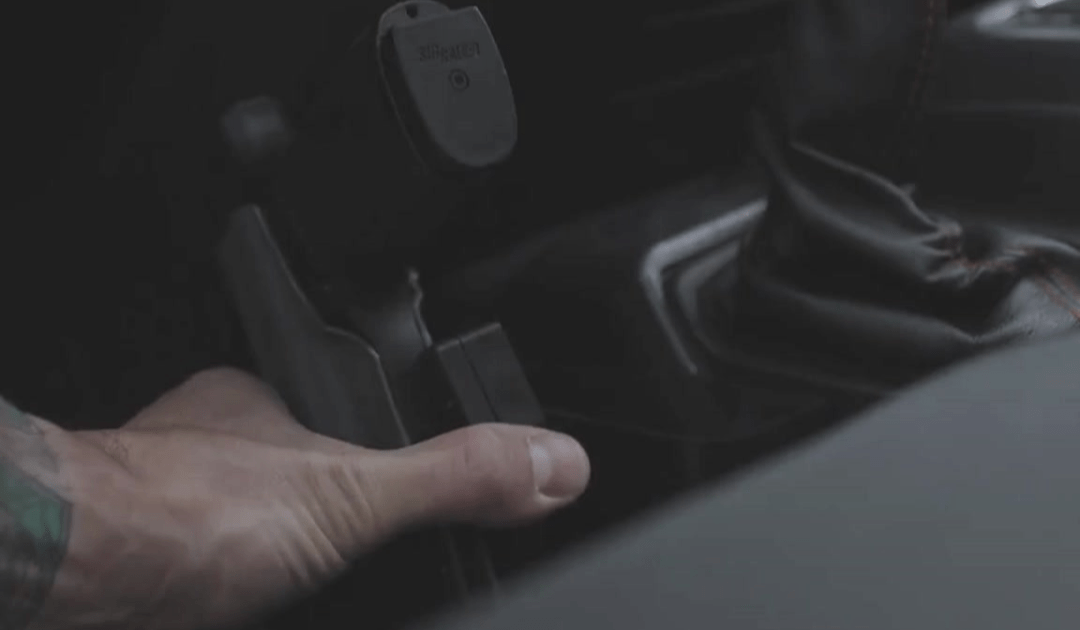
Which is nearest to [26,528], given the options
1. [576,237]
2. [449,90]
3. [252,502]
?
[252,502]

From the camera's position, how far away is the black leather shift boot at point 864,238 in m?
0.74

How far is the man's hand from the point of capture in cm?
55

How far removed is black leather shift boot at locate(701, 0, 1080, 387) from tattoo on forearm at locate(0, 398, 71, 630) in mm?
442

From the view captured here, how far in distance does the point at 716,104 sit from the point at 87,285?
50 centimetres

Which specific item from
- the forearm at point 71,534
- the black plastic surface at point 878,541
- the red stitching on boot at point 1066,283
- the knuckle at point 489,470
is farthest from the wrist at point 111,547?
the red stitching on boot at point 1066,283

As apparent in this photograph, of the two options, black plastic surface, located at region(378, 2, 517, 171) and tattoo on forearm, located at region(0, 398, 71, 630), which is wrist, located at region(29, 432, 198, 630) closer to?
tattoo on forearm, located at region(0, 398, 71, 630)

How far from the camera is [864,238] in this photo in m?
0.77

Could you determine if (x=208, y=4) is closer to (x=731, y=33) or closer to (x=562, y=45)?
(x=562, y=45)

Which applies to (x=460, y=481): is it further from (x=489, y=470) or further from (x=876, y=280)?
(x=876, y=280)

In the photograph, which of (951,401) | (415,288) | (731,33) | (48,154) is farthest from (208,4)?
(951,401)

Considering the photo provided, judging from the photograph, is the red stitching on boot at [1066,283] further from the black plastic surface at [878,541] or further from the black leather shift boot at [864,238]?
the black plastic surface at [878,541]

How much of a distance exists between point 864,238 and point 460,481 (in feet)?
0.96

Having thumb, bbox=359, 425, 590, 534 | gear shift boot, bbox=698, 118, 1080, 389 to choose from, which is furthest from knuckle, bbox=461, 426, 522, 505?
gear shift boot, bbox=698, 118, 1080, 389

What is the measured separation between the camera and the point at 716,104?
1.11 m
